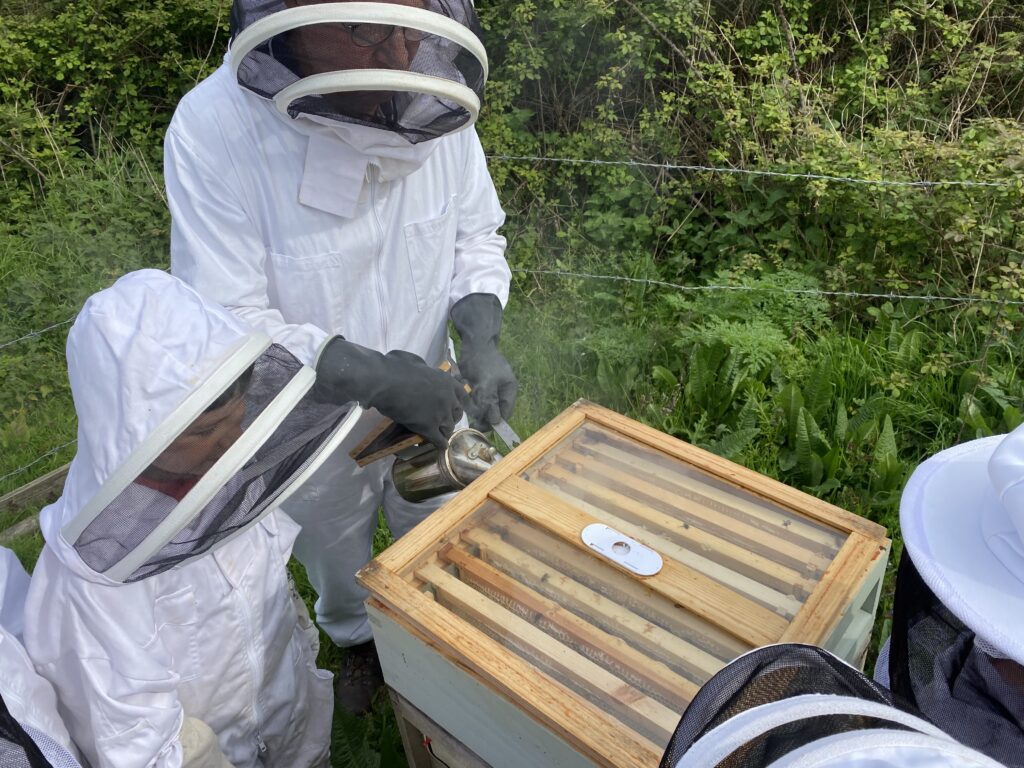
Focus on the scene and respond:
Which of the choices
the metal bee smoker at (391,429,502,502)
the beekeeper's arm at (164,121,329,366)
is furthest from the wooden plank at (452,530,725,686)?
the beekeeper's arm at (164,121,329,366)

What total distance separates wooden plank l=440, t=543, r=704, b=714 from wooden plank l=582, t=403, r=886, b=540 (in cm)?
53

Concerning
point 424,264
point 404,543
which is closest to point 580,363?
point 424,264

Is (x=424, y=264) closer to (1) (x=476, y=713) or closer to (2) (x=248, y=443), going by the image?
(2) (x=248, y=443)

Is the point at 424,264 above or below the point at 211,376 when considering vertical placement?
below

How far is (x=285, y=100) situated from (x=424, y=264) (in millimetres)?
784

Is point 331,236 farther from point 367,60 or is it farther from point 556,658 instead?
point 556,658

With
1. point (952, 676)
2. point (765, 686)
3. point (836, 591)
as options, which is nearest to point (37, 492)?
point (836, 591)

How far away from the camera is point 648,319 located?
175 inches

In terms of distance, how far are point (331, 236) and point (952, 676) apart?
1852mm

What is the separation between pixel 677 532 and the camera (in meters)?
1.82

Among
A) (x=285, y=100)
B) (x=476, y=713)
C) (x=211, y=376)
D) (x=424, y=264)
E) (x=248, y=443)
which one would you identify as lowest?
(x=476, y=713)

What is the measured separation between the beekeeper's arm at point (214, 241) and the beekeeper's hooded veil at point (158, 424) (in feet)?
2.02

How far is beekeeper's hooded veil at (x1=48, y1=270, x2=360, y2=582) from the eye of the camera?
1.32 m

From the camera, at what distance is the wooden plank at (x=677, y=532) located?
1.68 metres
